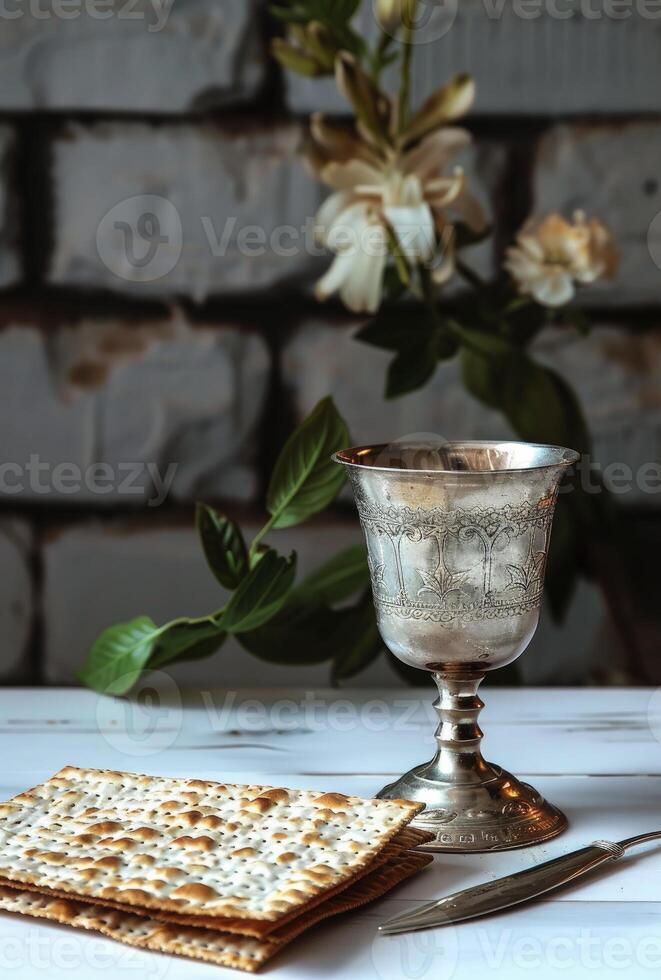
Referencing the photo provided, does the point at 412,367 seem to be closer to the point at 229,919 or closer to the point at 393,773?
the point at 393,773

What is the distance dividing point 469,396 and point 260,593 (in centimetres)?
38

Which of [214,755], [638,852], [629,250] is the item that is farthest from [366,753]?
[629,250]

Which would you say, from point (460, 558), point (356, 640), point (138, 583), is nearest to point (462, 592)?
point (460, 558)

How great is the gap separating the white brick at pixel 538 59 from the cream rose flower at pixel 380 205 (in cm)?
19

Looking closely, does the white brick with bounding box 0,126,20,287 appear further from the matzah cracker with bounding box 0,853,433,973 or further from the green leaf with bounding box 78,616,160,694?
the matzah cracker with bounding box 0,853,433,973

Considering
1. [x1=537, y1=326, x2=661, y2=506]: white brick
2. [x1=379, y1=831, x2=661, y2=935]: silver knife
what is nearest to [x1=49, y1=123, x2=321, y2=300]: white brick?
[x1=537, y1=326, x2=661, y2=506]: white brick

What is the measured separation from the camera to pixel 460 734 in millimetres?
659

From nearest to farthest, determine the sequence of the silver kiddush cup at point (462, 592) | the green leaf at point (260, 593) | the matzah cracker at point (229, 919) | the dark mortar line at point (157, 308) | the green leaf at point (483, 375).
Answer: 1. the matzah cracker at point (229, 919)
2. the silver kiddush cup at point (462, 592)
3. the green leaf at point (260, 593)
4. the green leaf at point (483, 375)
5. the dark mortar line at point (157, 308)

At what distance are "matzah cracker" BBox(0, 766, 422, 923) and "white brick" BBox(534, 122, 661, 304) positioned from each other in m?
0.64

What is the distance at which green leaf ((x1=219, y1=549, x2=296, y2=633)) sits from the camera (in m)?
0.79

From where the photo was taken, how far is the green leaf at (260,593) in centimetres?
79

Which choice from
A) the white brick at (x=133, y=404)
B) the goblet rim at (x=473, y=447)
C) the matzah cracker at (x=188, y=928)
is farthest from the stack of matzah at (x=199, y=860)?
the white brick at (x=133, y=404)

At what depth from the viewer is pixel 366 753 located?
779mm

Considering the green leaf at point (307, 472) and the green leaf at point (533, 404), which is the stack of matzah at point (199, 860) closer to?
the green leaf at point (307, 472)
